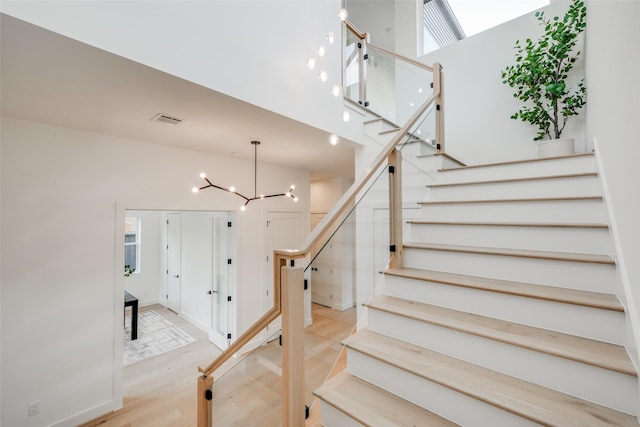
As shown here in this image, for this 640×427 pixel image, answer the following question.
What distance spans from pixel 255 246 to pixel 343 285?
2.68 metres

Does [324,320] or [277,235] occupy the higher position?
[277,235]

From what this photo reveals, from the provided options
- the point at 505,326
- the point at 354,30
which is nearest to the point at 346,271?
the point at 505,326

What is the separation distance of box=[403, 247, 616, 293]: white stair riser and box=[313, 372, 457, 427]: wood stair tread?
0.91 m

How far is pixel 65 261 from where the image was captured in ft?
8.87

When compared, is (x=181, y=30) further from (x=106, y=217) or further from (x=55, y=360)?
(x=55, y=360)

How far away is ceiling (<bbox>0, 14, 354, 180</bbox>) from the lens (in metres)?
1.54

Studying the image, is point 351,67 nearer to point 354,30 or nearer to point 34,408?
point 354,30

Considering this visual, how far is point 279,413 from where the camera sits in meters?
1.44

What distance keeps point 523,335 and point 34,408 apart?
157 inches

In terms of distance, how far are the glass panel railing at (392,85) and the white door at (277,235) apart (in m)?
2.33

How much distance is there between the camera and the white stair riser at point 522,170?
84.3 inches

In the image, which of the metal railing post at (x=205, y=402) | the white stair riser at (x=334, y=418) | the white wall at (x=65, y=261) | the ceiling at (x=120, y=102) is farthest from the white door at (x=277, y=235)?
the white stair riser at (x=334, y=418)

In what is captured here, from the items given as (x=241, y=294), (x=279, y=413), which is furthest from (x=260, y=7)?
(x=241, y=294)

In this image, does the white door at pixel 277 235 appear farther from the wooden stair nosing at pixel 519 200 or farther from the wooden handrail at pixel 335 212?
the wooden handrail at pixel 335 212
